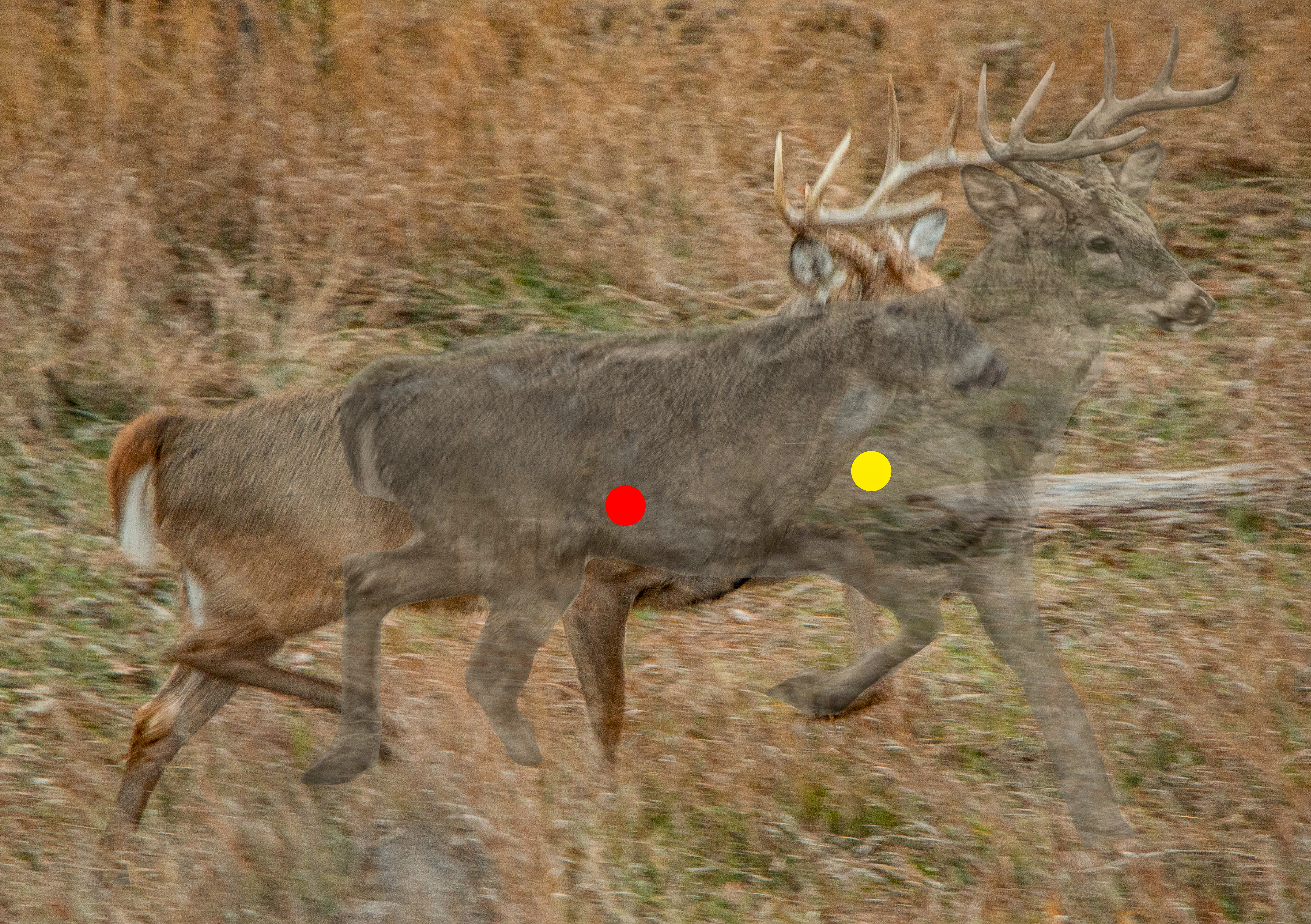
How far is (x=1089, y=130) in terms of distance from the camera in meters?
4.43

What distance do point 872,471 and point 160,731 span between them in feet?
6.85

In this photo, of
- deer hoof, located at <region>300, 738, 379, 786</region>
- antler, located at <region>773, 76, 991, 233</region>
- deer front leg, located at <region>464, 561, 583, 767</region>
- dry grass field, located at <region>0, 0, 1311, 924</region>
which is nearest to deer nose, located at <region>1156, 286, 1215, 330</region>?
antler, located at <region>773, 76, 991, 233</region>

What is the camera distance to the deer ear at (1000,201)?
13.4 ft

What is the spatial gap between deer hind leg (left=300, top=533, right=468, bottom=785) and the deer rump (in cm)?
7

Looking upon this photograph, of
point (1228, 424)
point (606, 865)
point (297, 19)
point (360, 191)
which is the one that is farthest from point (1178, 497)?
point (297, 19)

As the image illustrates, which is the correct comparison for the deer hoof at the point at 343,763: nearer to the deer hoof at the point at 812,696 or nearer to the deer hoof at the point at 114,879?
the deer hoof at the point at 114,879

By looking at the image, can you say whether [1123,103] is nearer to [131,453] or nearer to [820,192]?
[820,192]

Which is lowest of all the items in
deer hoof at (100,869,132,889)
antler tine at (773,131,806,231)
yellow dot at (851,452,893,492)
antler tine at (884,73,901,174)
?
deer hoof at (100,869,132,889)

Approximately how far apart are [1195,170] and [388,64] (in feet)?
15.5

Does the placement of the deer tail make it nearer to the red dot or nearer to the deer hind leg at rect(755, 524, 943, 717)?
the red dot

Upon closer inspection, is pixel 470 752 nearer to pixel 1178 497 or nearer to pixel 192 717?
pixel 192 717

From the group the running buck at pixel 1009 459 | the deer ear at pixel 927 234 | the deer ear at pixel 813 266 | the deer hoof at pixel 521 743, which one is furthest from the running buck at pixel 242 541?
the deer ear at pixel 927 234

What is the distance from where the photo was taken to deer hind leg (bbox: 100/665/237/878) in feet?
12.8

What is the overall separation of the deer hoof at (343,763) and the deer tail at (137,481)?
0.84 metres
